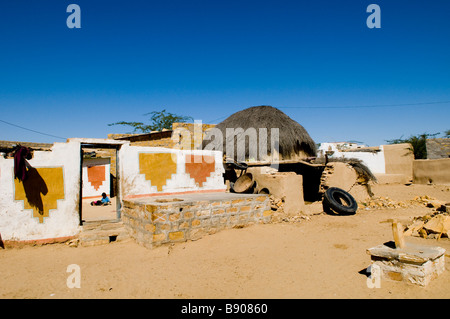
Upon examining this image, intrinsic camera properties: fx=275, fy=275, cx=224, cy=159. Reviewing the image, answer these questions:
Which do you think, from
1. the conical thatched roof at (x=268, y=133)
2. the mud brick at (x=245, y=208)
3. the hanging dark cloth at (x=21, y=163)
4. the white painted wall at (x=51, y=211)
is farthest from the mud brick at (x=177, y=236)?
the conical thatched roof at (x=268, y=133)

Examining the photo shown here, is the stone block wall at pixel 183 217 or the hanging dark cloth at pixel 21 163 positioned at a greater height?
the hanging dark cloth at pixel 21 163

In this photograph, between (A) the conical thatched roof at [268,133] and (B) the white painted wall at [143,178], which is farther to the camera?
(A) the conical thatched roof at [268,133]

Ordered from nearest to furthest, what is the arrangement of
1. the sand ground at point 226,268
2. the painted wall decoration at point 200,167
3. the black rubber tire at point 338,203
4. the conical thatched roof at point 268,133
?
1. the sand ground at point 226,268
2. the painted wall decoration at point 200,167
3. the black rubber tire at point 338,203
4. the conical thatched roof at point 268,133

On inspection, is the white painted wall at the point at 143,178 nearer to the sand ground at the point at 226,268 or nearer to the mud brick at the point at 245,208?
the sand ground at the point at 226,268

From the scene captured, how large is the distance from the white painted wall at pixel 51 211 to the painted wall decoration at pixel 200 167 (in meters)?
3.00

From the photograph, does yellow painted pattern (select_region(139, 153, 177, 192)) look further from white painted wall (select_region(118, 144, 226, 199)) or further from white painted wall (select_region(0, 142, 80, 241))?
white painted wall (select_region(0, 142, 80, 241))

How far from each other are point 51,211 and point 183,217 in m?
2.90

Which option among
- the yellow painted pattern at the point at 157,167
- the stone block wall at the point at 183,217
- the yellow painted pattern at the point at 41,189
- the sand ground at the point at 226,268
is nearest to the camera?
the sand ground at the point at 226,268

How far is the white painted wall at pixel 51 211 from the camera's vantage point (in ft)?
18.1

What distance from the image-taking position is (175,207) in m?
5.42

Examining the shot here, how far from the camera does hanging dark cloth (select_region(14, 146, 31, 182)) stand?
548 cm

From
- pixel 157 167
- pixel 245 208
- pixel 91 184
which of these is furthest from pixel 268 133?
pixel 91 184

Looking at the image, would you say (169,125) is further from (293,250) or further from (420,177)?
(293,250)
